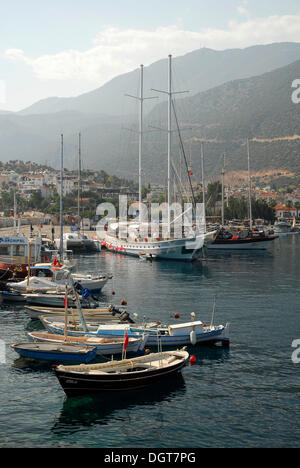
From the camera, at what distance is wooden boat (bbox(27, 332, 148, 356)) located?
93.8ft

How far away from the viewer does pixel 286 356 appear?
96.8 feet

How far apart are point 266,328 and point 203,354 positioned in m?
7.57

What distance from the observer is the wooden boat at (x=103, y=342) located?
28594mm

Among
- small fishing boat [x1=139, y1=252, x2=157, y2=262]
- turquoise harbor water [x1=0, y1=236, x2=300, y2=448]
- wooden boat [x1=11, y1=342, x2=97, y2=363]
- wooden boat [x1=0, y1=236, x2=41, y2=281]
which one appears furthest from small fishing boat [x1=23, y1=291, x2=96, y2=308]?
small fishing boat [x1=139, y1=252, x2=157, y2=262]

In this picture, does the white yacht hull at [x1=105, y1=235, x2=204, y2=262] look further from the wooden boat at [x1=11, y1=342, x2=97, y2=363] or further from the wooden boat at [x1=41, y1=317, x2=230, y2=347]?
the wooden boat at [x1=11, y1=342, x2=97, y2=363]

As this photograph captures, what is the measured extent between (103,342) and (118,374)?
5.24 metres

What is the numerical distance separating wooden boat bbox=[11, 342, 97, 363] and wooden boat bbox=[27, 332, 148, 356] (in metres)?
0.57

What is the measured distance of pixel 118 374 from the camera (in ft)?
78.0

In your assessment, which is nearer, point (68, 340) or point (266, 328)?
point (68, 340)

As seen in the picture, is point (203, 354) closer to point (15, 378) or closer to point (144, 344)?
point (144, 344)

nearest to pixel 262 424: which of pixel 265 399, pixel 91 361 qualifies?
pixel 265 399

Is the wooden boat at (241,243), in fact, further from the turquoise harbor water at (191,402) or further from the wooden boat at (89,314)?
the wooden boat at (89,314)

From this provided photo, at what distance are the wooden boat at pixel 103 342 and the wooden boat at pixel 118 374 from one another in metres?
3.02

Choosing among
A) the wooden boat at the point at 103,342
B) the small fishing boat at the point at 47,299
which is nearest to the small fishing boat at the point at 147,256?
the small fishing boat at the point at 47,299
